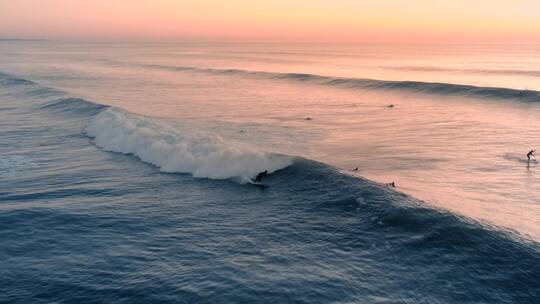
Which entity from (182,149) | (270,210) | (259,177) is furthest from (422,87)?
(270,210)

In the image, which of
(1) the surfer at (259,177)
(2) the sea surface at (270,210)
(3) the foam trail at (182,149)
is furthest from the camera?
(3) the foam trail at (182,149)

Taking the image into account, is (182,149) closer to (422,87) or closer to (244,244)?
(244,244)

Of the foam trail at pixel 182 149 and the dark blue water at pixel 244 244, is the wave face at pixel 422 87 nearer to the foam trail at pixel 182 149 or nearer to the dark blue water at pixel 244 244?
the foam trail at pixel 182 149

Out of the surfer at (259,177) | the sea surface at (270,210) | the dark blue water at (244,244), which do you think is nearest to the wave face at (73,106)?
the sea surface at (270,210)

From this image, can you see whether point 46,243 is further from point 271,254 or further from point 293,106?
point 293,106

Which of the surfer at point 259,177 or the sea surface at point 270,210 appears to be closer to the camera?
the sea surface at point 270,210

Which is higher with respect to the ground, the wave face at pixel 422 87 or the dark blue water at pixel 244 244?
the wave face at pixel 422 87

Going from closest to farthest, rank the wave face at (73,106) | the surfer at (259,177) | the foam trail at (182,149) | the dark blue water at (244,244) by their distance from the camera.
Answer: the dark blue water at (244,244) < the surfer at (259,177) < the foam trail at (182,149) < the wave face at (73,106)
